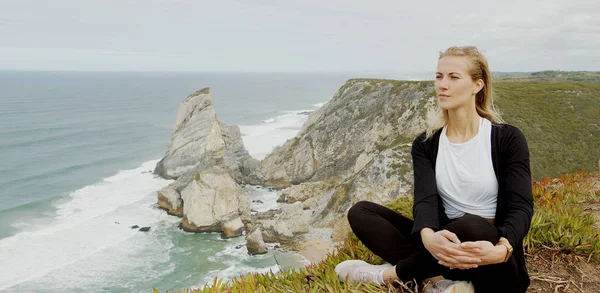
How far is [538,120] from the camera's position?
42.3m

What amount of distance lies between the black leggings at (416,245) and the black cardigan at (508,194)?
0.56ft

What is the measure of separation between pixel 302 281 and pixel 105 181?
4874cm

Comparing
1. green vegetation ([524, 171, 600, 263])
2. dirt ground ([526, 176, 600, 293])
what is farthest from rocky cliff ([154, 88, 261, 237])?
dirt ground ([526, 176, 600, 293])

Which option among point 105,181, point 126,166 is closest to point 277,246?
point 105,181

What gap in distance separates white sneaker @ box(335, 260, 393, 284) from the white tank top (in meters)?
0.89

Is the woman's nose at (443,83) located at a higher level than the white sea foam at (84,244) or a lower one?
higher

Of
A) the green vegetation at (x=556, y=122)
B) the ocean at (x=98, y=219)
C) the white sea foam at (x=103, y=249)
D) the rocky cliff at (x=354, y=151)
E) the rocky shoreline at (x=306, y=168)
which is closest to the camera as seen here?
the white sea foam at (x=103, y=249)

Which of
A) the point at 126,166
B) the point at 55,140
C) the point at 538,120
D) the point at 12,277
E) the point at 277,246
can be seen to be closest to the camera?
the point at 12,277

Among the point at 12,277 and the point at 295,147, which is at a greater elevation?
the point at 295,147

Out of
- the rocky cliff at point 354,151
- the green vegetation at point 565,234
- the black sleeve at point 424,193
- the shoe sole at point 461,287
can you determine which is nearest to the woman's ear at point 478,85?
the black sleeve at point 424,193

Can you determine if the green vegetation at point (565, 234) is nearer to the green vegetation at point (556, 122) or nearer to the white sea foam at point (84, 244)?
the white sea foam at point (84, 244)

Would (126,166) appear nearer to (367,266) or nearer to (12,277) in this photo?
(12,277)

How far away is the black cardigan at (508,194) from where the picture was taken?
11.2 ft

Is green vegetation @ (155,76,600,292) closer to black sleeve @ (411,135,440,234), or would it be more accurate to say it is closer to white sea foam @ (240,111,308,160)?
black sleeve @ (411,135,440,234)
